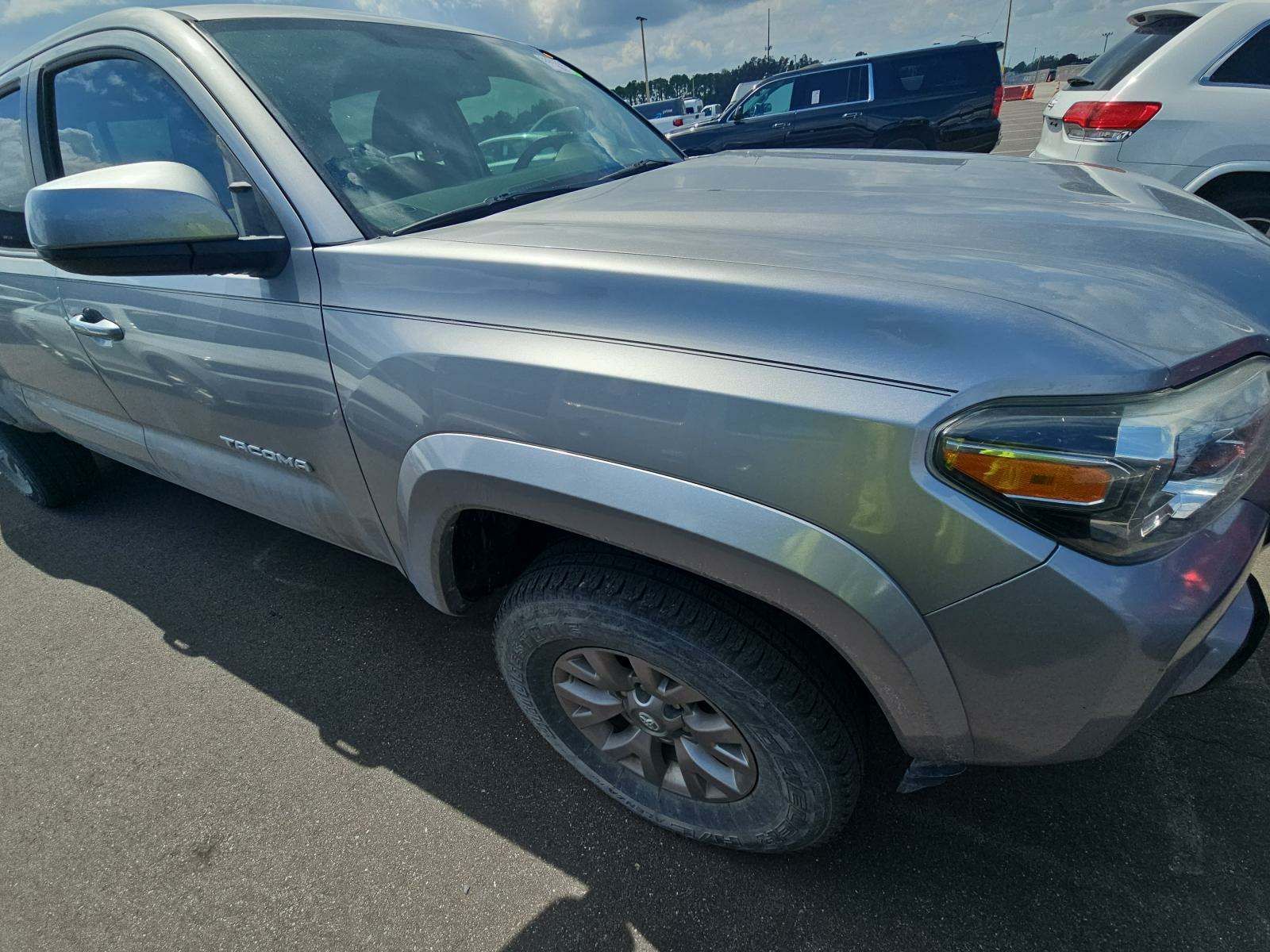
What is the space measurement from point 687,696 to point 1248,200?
4192mm

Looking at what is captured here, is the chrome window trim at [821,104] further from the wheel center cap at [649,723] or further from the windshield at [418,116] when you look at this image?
the wheel center cap at [649,723]

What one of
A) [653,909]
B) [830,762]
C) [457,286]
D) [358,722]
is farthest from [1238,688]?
[358,722]

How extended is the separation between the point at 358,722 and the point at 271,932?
59 cm

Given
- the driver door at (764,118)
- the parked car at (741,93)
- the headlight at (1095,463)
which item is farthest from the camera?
the parked car at (741,93)

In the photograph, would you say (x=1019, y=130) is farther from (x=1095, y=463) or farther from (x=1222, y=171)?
(x=1095, y=463)

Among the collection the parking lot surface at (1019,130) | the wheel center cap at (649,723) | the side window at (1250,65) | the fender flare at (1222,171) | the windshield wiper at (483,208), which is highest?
the side window at (1250,65)

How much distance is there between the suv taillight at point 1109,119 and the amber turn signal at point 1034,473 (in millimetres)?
3989

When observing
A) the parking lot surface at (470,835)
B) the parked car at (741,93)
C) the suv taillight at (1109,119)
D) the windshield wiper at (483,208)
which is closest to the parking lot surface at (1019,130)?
the parked car at (741,93)

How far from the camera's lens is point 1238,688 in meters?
1.86

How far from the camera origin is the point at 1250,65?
3512 millimetres

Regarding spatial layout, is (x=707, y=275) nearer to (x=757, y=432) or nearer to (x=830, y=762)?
(x=757, y=432)

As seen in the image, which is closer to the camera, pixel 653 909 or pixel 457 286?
pixel 457 286

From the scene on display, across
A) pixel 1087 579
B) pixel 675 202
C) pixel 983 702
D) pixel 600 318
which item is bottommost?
pixel 983 702

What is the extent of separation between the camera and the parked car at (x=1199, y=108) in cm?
349
